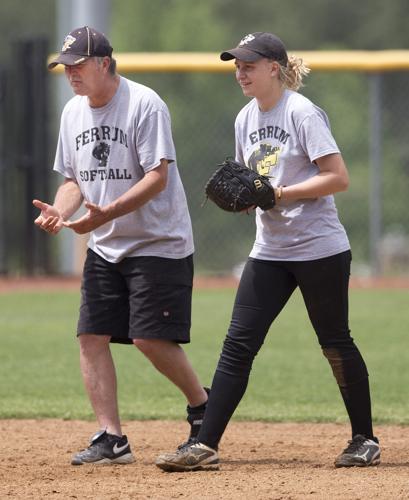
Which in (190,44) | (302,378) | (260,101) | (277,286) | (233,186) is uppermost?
(190,44)

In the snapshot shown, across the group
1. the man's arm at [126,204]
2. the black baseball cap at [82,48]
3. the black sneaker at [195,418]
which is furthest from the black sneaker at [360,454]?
the black baseball cap at [82,48]

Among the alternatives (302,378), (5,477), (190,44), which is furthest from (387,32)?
(5,477)

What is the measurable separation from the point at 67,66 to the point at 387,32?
48.0 metres

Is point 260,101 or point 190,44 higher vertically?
point 190,44

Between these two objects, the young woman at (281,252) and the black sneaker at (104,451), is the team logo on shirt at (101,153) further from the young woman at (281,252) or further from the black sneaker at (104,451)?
the black sneaker at (104,451)

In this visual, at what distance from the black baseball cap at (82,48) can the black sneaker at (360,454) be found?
6.95 feet

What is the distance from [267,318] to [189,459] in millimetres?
715

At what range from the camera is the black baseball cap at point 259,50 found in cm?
574

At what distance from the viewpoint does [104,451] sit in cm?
609

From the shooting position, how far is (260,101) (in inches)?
228

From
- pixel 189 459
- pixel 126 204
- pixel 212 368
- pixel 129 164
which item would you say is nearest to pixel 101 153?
pixel 129 164

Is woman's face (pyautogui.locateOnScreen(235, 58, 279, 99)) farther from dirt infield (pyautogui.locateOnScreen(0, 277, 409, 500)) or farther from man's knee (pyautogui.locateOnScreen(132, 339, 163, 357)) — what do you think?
dirt infield (pyautogui.locateOnScreen(0, 277, 409, 500))

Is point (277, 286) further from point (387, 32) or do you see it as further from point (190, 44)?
point (387, 32)

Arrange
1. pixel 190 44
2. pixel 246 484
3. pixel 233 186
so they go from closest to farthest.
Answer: pixel 246 484, pixel 233 186, pixel 190 44
